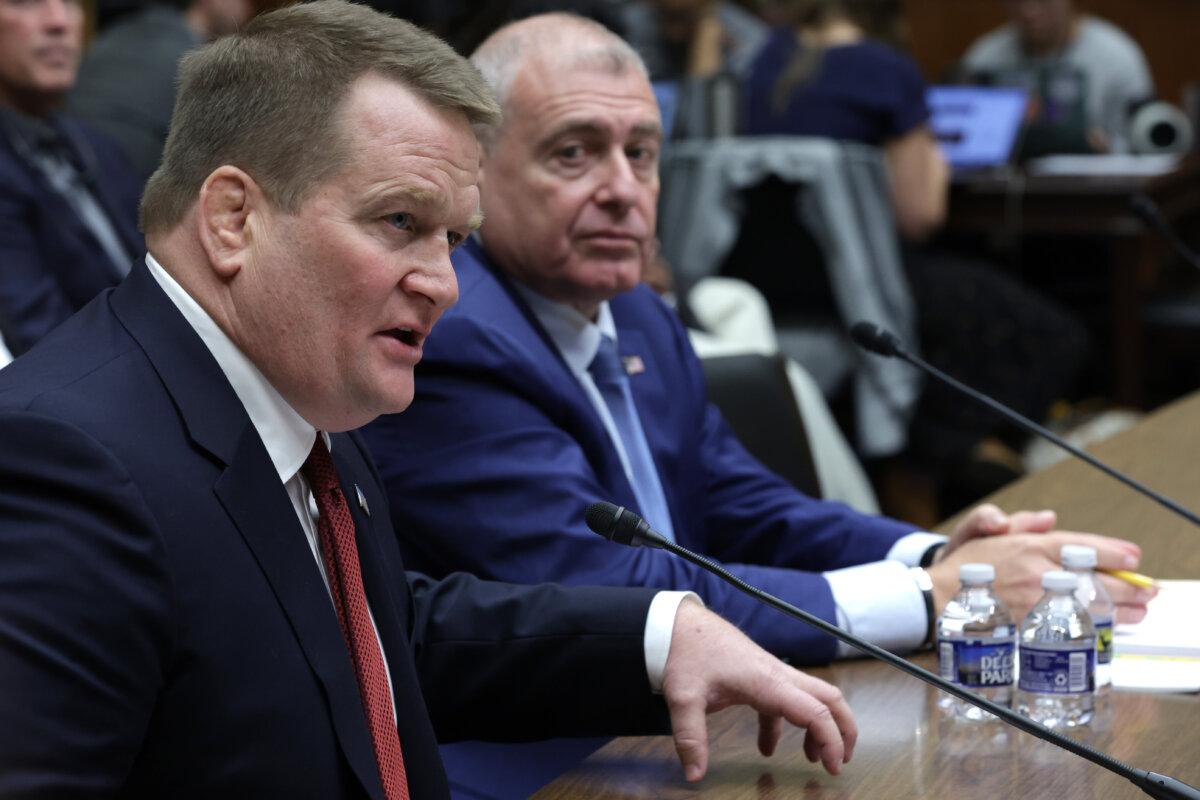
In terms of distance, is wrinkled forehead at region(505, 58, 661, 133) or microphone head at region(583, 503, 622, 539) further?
wrinkled forehead at region(505, 58, 661, 133)

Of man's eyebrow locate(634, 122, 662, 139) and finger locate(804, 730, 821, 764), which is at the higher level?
man's eyebrow locate(634, 122, 662, 139)

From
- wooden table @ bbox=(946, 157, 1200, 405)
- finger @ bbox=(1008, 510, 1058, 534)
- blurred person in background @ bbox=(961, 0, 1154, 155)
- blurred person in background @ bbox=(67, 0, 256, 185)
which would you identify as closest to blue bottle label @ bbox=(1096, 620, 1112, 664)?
finger @ bbox=(1008, 510, 1058, 534)

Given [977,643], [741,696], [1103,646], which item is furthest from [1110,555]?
[741,696]

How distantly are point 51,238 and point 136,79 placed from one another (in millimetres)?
1127

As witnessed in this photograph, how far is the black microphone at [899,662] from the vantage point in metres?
1.07

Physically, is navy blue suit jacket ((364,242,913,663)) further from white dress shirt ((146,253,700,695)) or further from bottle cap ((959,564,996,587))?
white dress shirt ((146,253,700,695))

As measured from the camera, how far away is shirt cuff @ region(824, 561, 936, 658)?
158 cm

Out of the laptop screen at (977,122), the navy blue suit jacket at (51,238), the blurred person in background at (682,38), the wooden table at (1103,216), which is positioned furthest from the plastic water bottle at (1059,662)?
the blurred person in background at (682,38)

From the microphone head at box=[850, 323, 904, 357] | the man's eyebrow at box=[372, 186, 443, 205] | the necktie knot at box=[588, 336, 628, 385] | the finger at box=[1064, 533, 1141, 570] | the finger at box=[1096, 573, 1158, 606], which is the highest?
the man's eyebrow at box=[372, 186, 443, 205]

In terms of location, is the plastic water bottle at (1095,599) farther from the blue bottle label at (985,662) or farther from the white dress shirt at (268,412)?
the white dress shirt at (268,412)

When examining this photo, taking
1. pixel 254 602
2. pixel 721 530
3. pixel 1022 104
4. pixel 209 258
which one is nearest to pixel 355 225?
pixel 209 258

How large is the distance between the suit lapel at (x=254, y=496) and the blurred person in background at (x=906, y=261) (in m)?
3.25

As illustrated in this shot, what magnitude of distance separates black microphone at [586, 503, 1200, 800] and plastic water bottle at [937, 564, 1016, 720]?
176mm

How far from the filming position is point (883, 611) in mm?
1585
